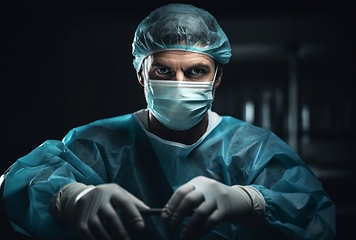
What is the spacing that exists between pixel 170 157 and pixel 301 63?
1215 mm

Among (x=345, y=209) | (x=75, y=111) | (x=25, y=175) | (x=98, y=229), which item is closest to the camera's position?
(x=98, y=229)

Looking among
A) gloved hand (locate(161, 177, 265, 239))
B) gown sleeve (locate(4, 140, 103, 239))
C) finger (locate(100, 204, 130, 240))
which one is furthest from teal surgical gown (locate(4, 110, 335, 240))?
finger (locate(100, 204, 130, 240))

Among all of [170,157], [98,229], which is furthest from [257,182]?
[98,229]

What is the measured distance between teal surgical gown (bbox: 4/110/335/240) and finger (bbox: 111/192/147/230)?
0.90ft

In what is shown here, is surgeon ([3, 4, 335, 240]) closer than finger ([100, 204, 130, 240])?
No

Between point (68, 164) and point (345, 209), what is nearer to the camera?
point (68, 164)

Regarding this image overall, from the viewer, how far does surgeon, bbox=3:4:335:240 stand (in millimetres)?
1398

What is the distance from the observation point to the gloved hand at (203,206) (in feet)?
3.97

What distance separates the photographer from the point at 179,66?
1600 millimetres

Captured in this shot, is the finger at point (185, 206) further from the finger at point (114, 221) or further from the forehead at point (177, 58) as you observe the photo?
the forehead at point (177, 58)

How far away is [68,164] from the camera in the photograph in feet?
4.95

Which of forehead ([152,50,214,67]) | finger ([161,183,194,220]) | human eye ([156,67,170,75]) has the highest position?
forehead ([152,50,214,67])

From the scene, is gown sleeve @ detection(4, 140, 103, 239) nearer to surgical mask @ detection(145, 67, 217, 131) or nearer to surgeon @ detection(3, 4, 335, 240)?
surgeon @ detection(3, 4, 335, 240)

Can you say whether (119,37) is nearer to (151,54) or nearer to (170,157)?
(151,54)
